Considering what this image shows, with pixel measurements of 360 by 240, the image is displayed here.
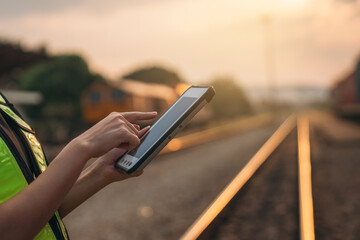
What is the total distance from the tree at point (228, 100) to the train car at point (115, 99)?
100 ft

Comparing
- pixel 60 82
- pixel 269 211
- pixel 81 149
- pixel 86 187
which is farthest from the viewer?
pixel 60 82

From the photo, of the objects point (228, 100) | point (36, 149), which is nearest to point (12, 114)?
point (36, 149)

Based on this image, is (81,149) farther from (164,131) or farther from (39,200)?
(164,131)

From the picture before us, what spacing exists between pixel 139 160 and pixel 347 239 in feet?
17.6

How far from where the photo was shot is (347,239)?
606cm

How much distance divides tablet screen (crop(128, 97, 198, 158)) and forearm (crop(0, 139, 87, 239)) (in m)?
0.35

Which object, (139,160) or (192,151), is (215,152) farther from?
(139,160)

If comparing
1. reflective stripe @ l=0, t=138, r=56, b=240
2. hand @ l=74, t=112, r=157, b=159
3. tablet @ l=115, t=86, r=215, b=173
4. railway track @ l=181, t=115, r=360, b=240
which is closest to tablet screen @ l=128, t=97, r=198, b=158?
tablet @ l=115, t=86, r=215, b=173

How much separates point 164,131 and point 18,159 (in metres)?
0.53

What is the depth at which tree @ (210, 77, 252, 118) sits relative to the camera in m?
62.2

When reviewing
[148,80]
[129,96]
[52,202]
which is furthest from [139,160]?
[148,80]

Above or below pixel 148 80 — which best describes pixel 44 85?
above

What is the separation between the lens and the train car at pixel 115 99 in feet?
85.3

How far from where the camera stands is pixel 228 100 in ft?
212
